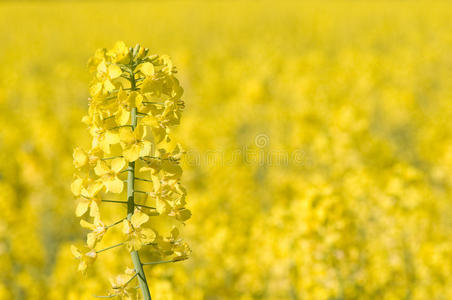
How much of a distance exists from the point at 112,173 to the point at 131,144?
0.20 m

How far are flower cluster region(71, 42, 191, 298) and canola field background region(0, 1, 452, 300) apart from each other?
0.82 metres

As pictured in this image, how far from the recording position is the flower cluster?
199 cm

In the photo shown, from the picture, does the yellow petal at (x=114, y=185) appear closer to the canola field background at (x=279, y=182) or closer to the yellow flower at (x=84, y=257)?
the yellow flower at (x=84, y=257)

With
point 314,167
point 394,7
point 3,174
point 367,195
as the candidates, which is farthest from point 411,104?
point 394,7

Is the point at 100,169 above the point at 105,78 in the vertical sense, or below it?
below

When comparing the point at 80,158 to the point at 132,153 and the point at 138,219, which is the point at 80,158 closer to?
the point at 132,153

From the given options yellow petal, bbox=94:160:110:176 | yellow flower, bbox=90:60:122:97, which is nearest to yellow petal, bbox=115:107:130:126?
yellow flower, bbox=90:60:122:97

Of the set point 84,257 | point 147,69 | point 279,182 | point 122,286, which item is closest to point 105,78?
point 147,69

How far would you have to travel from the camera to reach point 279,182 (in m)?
6.54

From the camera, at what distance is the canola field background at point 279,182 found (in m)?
3.98

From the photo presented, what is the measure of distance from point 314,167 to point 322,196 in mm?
3693

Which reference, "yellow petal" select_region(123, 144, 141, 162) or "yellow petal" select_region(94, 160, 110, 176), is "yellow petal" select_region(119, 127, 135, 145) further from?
"yellow petal" select_region(94, 160, 110, 176)

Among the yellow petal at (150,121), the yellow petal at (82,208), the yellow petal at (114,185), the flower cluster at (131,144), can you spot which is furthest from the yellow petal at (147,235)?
the yellow petal at (150,121)

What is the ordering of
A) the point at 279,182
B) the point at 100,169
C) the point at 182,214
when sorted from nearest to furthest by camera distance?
the point at 100,169 → the point at 182,214 → the point at 279,182
